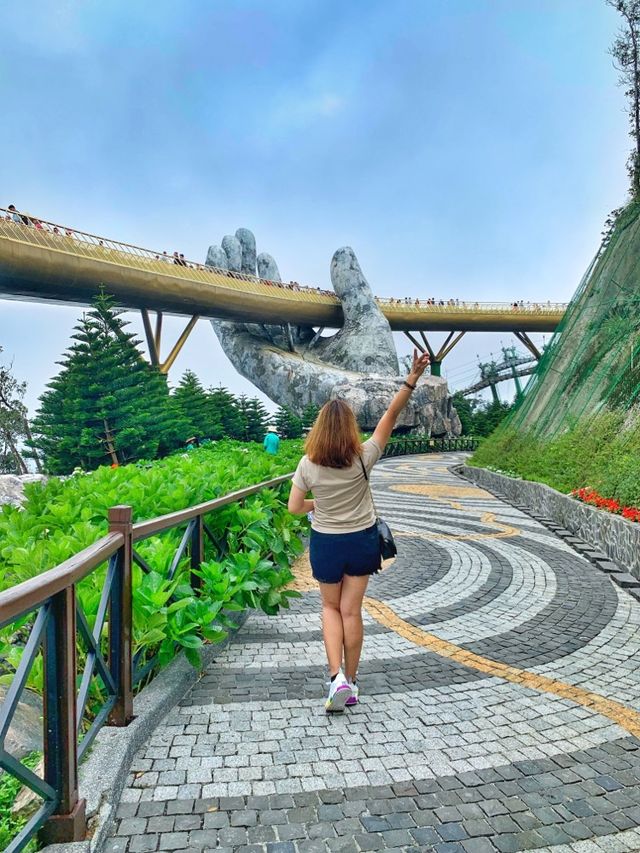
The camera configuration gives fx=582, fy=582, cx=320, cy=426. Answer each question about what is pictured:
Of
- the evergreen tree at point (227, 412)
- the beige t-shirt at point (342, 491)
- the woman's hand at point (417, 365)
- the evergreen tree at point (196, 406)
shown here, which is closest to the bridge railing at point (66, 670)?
the beige t-shirt at point (342, 491)

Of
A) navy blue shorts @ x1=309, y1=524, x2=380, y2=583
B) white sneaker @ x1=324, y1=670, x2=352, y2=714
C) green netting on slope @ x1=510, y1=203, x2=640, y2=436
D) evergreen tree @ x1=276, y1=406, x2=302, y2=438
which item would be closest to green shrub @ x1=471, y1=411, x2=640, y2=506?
green netting on slope @ x1=510, y1=203, x2=640, y2=436

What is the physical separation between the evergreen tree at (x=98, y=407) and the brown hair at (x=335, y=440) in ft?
56.6

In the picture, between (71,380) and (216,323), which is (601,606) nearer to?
(71,380)

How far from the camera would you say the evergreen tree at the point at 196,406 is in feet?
80.5

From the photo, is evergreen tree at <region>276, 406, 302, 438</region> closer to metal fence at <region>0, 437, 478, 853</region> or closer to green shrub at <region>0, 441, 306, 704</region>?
green shrub at <region>0, 441, 306, 704</region>

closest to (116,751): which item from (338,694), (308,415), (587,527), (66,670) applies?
(66,670)

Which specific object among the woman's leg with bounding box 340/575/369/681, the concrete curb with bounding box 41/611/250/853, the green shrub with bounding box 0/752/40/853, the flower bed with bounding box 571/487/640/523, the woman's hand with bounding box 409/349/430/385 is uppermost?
the woman's hand with bounding box 409/349/430/385

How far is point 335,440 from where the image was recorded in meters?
3.21

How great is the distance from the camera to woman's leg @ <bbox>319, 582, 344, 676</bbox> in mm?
3328

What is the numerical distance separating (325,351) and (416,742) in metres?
32.6

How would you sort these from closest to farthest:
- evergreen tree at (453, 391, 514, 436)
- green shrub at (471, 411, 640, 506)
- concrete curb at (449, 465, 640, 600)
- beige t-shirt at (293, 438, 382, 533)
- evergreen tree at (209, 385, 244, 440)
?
beige t-shirt at (293, 438, 382, 533) < concrete curb at (449, 465, 640, 600) < green shrub at (471, 411, 640, 506) < evergreen tree at (209, 385, 244, 440) < evergreen tree at (453, 391, 514, 436)

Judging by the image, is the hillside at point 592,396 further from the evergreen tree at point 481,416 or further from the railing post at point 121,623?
the evergreen tree at point 481,416

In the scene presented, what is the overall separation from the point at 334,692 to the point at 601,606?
11.1ft

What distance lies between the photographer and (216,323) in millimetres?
35281
